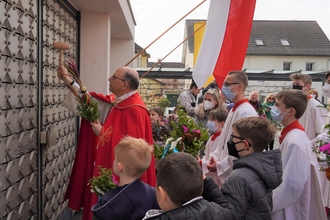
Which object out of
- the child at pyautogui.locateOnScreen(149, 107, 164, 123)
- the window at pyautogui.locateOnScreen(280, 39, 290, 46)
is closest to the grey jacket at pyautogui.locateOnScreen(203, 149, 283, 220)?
the child at pyautogui.locateOnScreen(149, 107, 164, 123)

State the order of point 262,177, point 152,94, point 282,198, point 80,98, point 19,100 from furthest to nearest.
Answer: point 152,94 < point 80,98 < point 19,100 < point 282,198 < point 262,177

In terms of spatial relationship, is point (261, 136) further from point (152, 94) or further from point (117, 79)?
point (152, 94)

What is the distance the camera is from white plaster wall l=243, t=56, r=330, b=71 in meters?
39.8

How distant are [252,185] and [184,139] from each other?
1.27 m

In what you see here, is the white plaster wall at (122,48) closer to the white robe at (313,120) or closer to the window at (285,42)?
the white robe at (313,120)

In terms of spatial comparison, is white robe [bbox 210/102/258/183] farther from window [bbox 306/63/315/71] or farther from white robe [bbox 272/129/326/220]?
window [bbox 306/63/315/71]

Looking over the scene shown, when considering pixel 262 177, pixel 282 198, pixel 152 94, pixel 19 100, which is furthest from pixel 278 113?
pixel 152 94

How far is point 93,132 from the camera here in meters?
4.44

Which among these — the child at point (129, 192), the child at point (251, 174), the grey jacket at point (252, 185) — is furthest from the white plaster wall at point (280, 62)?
the child at point (129, 192)

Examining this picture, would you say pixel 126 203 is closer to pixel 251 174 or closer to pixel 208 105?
pixel 251 174

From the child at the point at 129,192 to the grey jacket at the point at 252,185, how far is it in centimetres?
47

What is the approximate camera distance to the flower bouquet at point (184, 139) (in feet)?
12.3

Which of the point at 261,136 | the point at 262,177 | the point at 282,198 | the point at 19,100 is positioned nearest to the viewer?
the point at 262,177

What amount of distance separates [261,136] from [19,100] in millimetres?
2345
